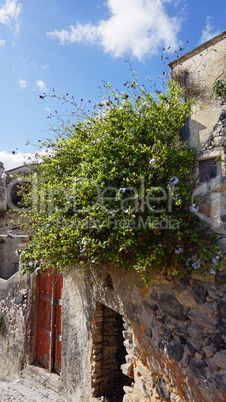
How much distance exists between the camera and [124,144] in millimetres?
3199

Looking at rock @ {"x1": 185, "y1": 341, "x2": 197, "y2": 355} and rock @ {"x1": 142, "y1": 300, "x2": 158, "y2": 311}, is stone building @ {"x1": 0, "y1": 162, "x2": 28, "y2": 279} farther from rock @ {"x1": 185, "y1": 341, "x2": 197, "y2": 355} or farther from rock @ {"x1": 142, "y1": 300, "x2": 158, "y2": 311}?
rock @ {"x1": 185, "y1": 341, "x2": 197, "y2": 355}

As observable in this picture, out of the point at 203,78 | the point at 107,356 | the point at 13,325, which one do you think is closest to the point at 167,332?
the point at 107,356

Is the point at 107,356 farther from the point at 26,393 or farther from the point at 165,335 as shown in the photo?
the point at 26,393

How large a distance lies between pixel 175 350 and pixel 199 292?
70cm

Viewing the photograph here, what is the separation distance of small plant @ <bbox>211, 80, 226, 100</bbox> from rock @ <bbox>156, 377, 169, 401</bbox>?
3.33 meters

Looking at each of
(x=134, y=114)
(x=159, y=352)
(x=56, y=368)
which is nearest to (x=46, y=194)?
(x=134, y=114)

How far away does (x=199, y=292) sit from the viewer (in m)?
2.88

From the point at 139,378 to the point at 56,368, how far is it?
2.50 meters

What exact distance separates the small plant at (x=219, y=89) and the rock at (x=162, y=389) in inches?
131

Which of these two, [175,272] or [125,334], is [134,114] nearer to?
[175,272]

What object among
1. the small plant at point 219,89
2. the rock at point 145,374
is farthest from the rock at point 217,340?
the small plant at point 219,89

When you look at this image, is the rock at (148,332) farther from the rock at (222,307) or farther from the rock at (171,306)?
the rock at (222,307)

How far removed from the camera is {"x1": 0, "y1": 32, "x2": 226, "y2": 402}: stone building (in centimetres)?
279

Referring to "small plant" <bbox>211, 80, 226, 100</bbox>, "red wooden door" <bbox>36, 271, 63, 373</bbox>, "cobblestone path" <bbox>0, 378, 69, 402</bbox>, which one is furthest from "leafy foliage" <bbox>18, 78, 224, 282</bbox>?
"cobblestone path" <bbox>0, 378, 69, 402</bbox>
